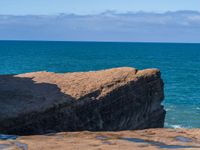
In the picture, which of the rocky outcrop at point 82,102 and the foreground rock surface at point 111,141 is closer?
the foreground rock surface at point 111,141

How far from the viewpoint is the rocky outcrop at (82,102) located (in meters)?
27.6

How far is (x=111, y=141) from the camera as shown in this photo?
22.2 m

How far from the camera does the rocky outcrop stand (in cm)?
2758

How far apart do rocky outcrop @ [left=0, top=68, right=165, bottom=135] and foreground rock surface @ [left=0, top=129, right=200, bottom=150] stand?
386cm

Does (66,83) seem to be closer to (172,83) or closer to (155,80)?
(155,80)

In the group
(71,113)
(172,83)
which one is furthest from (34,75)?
(172,83)

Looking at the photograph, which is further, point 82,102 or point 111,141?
point 82,102

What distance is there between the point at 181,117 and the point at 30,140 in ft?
88.2

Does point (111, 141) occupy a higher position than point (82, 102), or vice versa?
point (82, 102)

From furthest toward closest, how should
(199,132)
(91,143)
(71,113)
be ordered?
1. (71,113)
2. (199,132)
3. (91,143)

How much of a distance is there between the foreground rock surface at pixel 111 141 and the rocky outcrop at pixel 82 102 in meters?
3.86

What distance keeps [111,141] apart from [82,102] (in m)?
7.23

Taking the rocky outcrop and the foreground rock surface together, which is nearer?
the foreground rock surface

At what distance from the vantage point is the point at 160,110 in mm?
32812
